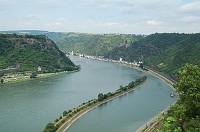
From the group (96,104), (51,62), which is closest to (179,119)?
(96,104)

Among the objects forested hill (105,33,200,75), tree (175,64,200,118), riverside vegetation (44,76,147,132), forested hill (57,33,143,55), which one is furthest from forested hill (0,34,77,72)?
tree (175,64,200,118)

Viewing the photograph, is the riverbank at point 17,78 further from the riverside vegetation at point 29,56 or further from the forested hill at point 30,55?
the forested hill at point 30,55

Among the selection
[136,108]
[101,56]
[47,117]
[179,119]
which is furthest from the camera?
[101,56]

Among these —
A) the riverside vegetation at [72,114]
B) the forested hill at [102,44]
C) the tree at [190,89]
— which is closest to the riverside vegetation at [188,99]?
the tree at [190,89]

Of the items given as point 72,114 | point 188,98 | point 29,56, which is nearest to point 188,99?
point 188,98

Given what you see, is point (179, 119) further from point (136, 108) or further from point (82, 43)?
point (82, 43)

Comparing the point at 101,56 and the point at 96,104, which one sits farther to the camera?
the point at 101,56
